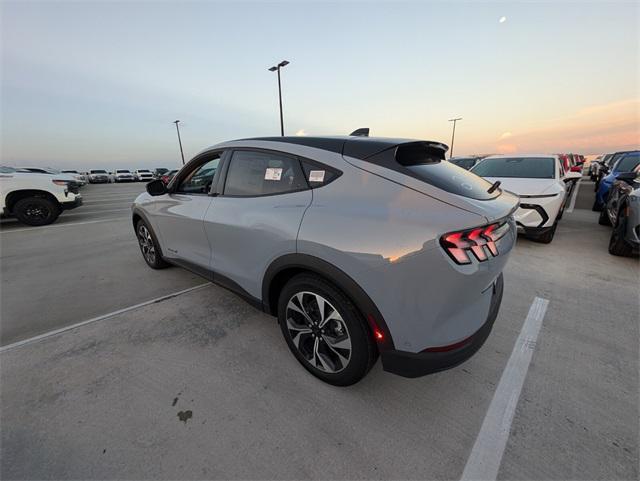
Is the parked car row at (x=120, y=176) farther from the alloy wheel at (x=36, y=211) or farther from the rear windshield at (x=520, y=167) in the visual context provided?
the rear windshield at (x=520, y=167)

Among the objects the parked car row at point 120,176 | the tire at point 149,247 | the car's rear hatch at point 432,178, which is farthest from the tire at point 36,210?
the parked car row at point 120,176

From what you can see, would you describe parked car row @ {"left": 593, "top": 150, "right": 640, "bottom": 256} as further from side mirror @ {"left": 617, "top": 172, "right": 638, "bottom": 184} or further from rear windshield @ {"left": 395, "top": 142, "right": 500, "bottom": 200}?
rear windshield @ {"left": 395, "top": 142, "right": 500, "bottom": 200}

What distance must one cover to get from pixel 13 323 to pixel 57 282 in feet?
3.43

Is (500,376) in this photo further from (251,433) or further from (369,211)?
(251,433)

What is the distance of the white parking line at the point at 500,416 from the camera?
1.42 m

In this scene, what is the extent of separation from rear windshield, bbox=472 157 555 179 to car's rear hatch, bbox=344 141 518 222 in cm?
405

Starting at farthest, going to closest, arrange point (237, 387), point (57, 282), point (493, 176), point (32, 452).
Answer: point (493, 176) < point (57, 282) < point (237, 387) < point (32, 452)

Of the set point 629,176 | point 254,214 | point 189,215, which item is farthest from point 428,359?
point 629,176

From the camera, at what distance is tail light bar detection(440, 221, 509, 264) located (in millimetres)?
1365

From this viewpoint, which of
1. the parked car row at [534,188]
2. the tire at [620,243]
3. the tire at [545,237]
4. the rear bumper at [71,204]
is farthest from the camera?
the rear bumper at [71,204]

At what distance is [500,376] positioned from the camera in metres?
2.00

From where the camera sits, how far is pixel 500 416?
1.69 meters

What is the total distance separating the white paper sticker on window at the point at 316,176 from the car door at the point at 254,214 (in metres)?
0.06

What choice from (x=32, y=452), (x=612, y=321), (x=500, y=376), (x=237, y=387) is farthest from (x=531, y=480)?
(x=32, y=452)
